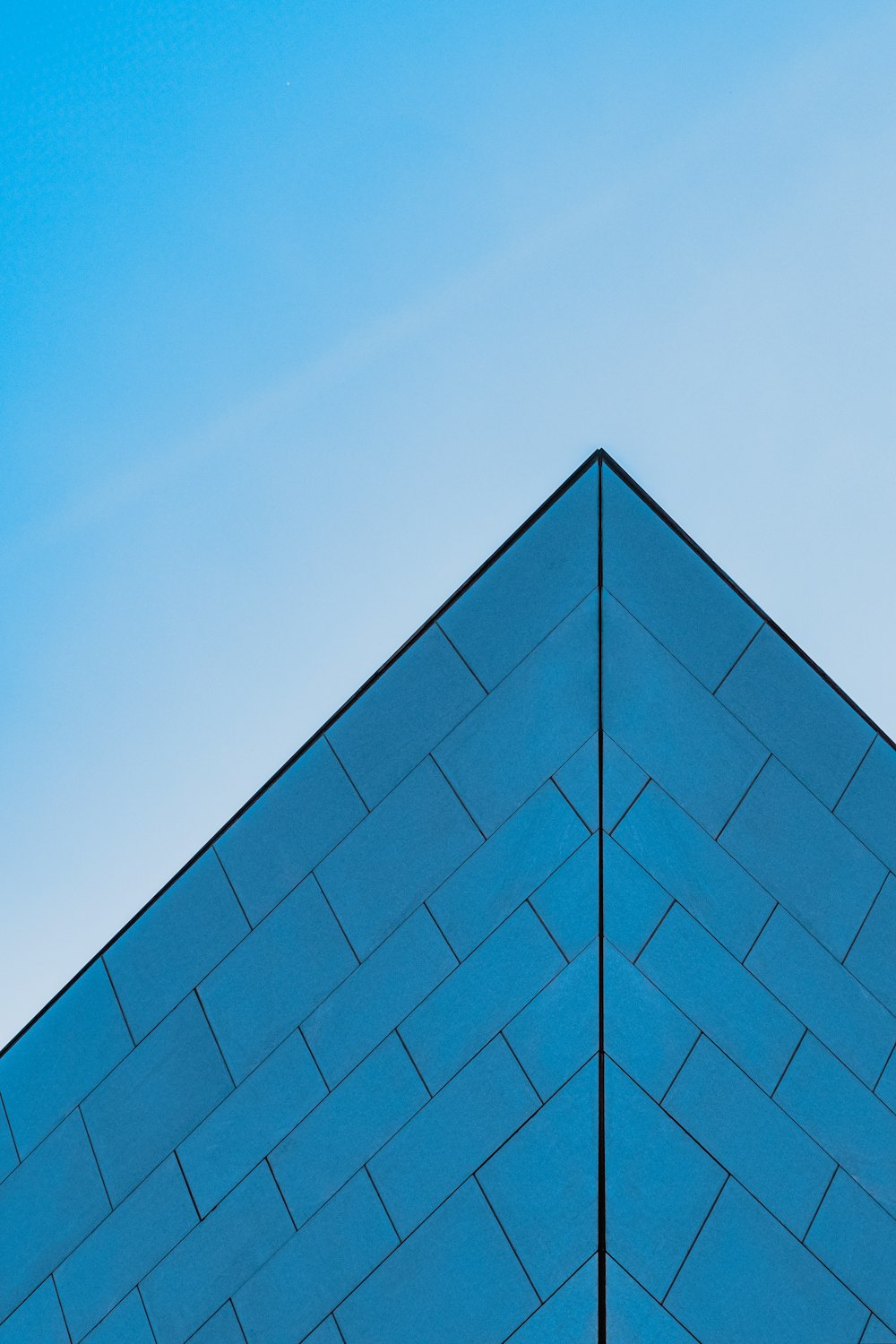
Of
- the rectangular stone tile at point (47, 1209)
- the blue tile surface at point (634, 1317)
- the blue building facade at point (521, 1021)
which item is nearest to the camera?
the blue tile surface at point (634, 1317)

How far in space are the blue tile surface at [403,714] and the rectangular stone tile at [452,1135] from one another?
1.83 m

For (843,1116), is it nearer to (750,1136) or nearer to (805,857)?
(750,1136)

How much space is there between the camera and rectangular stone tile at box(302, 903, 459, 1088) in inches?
217

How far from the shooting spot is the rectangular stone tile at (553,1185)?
13.9 ft

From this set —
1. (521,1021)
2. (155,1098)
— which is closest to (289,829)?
(155,1098)

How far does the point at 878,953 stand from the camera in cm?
612

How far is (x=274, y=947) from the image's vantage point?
21.0 feet

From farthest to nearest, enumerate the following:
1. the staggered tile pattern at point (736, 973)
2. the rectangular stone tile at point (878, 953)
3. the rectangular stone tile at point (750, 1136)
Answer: the rectangular stone tile at point (878, 953), the rectangular stone tile at point (750, 1136), the staggered tile pattern at point (736, 973)

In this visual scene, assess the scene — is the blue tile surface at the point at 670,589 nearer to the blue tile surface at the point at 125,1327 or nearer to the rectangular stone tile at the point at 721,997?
the rectangular stone tile at the point at 721,997

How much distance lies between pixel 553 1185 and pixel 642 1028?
2.34ft

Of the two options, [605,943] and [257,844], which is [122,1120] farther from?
[605,943]

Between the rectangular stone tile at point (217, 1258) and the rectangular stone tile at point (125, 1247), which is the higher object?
the rectangular stone tile at point (125, 1247)

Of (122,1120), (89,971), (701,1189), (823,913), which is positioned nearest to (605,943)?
(701,1189)

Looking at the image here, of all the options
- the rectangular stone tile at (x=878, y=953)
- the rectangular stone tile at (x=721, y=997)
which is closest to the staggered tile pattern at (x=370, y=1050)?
the rectangular stone tile at (x=721, y=997)
